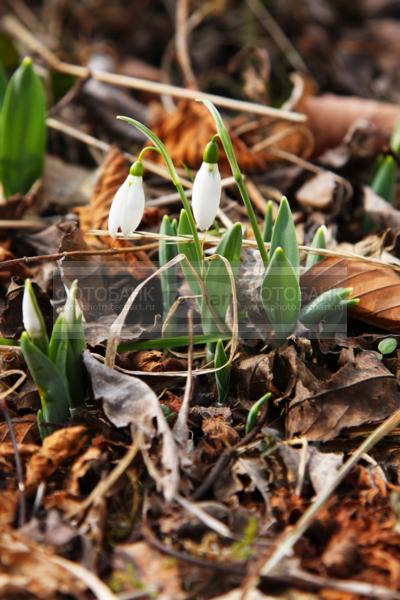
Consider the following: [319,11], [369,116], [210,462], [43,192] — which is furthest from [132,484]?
[319,11]

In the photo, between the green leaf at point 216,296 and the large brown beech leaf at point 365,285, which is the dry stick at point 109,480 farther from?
the large brown beech leaf at point 365,285

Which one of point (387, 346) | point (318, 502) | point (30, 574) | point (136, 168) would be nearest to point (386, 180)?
point (387, 346)

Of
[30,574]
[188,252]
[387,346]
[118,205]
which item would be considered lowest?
[30,574]

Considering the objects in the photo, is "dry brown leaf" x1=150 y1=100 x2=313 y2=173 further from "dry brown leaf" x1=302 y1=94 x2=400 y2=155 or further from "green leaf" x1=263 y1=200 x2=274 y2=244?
"green leaf" x1=263 y1=200 x2=274 y2=244

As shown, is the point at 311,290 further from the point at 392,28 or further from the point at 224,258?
the point at 392,28

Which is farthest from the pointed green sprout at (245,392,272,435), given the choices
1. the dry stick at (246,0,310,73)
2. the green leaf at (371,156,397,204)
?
the dry stick at (246,0,310,73)

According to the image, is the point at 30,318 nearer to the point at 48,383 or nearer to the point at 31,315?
the point at 31,315

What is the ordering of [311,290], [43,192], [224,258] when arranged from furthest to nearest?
[43,192]
[311,290]
[224,258]
